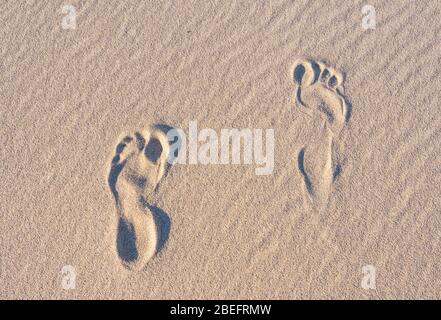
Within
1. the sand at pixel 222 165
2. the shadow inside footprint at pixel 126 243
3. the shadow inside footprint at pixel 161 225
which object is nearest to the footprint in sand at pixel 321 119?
the sand at pixel 222 165

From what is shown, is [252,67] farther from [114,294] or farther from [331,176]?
[114,294]

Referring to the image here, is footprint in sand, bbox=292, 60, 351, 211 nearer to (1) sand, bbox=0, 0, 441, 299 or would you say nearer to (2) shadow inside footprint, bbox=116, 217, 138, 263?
(1) sand, bbox=0, 0, 441, 299

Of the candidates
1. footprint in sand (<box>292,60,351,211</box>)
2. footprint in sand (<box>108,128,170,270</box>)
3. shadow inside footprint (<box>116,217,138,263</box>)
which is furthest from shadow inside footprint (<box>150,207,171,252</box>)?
footprint in sand (<box>292,60,351,211</box>)

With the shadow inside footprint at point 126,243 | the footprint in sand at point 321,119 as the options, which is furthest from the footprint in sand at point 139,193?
the footprint in sand at point 321,119

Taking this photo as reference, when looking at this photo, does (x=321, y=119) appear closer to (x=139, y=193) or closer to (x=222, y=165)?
(x=222, y=165)

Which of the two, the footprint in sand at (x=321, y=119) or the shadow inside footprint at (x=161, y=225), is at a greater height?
the footprint in sand at (x=321, y=119)

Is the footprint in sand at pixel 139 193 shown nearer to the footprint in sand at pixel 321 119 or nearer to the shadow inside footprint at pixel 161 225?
the shadow inside footprint at pixel 161 225

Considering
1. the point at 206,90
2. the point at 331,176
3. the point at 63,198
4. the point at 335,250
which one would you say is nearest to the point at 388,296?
the point at 335,250
